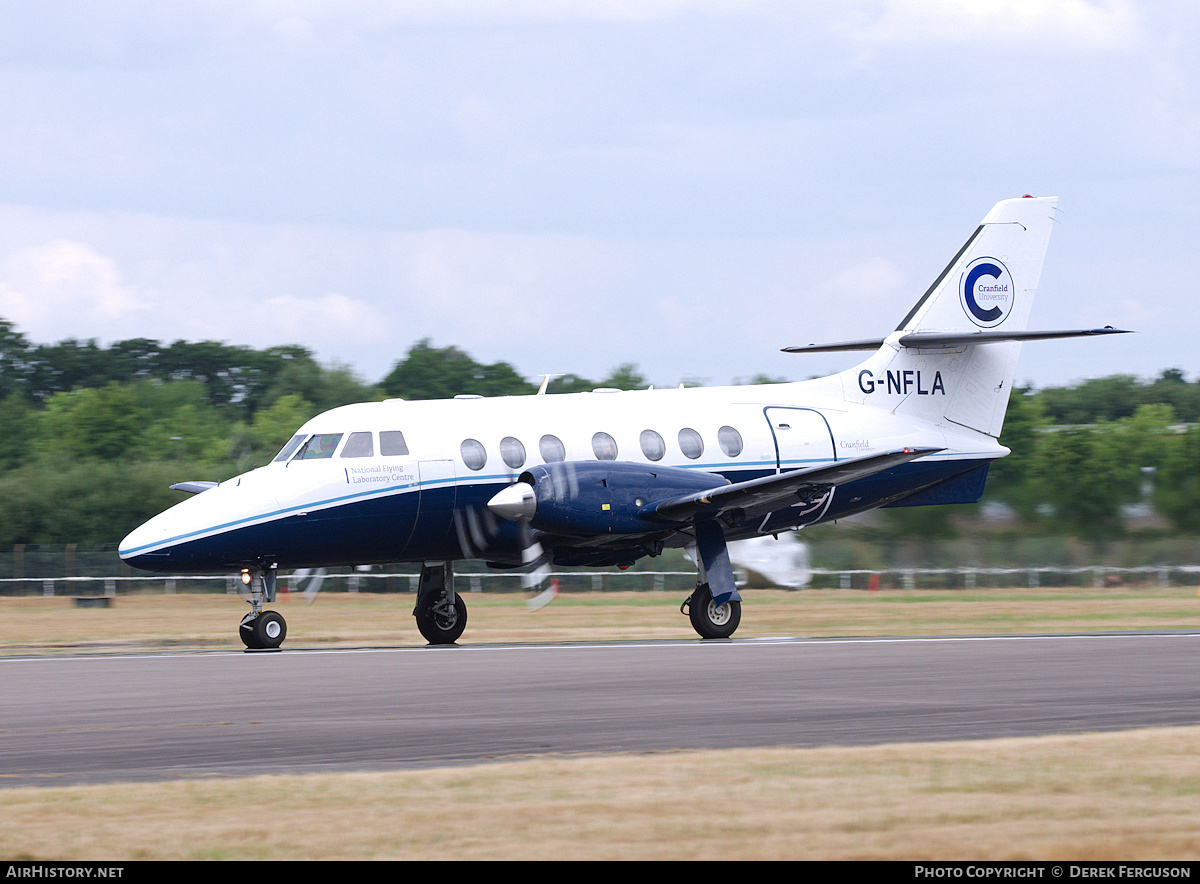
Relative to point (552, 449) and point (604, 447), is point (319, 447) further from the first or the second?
point (604, 447)

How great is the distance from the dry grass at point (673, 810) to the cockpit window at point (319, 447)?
12.3 metres

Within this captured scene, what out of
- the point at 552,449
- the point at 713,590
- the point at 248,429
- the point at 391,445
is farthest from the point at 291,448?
the point at 248,429

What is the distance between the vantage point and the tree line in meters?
31.4

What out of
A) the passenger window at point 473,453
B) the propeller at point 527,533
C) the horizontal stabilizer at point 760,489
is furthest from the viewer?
the passenger window at point 473,453

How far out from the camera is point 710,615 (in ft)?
74.2

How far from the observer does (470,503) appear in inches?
869

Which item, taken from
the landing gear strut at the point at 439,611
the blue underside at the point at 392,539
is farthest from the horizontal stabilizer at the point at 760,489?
the landing gear strut at the point at 439,611

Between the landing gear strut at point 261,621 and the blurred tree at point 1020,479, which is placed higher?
the blurred tree at point 1020,479

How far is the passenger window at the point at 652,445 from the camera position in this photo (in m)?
23.2

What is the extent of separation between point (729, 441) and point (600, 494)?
325 cm

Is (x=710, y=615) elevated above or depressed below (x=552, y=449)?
below

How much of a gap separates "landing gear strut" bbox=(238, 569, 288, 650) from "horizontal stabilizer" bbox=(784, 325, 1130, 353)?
10.2 meters

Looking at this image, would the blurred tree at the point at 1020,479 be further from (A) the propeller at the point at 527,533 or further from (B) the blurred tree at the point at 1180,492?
(A) the propeller at the point at 527,533
